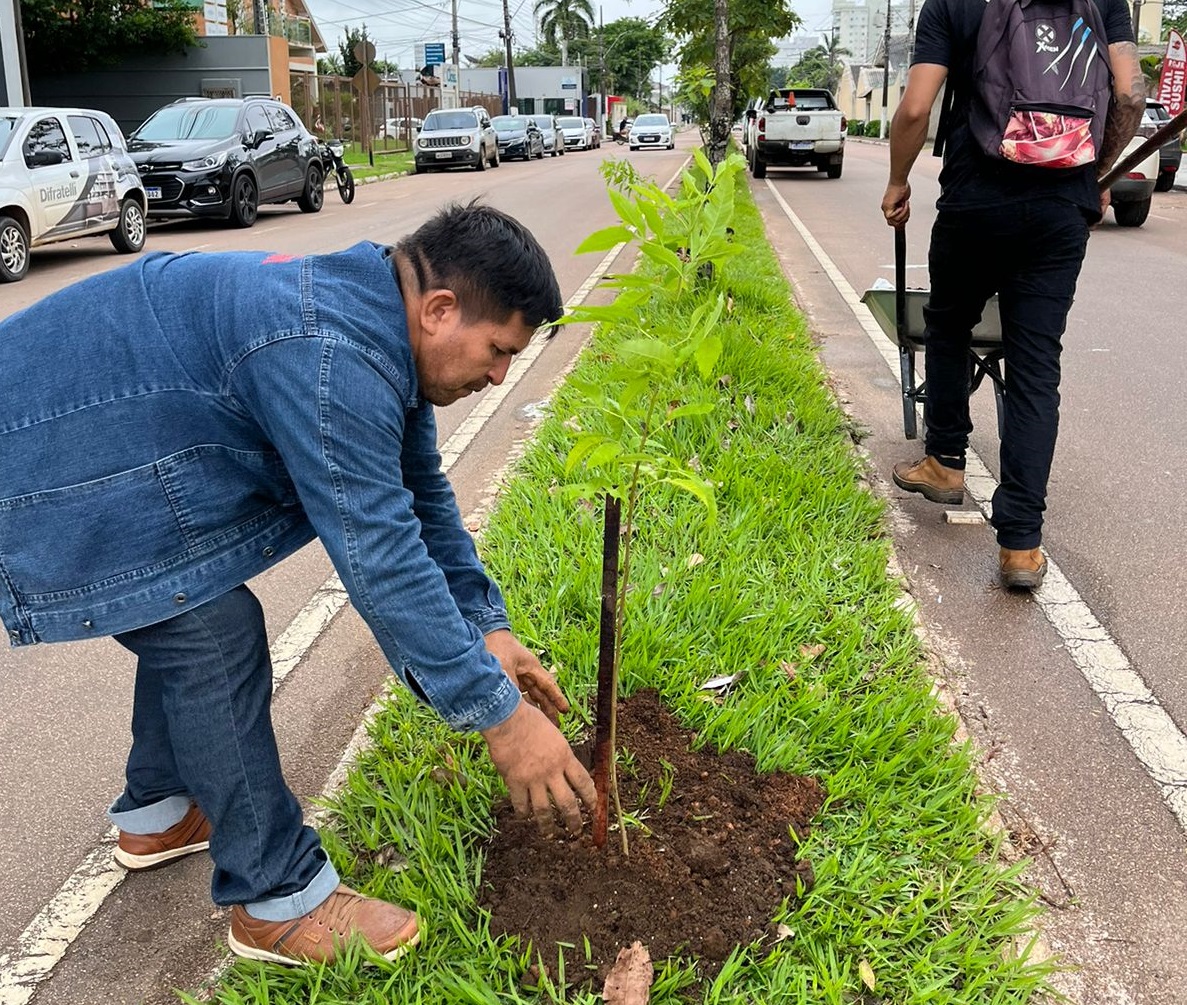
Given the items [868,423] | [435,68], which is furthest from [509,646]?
[435,68]

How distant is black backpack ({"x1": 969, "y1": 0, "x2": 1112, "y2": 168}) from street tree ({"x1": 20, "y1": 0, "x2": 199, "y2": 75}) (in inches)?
1096

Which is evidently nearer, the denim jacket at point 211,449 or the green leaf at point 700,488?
the denim jacket at point 211,449

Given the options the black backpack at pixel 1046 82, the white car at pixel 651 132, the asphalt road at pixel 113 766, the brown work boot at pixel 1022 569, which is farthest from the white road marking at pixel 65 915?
the white car at pixel 651 132

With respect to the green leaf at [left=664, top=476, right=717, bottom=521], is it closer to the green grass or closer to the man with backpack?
the green grass

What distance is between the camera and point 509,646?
2.34 metres

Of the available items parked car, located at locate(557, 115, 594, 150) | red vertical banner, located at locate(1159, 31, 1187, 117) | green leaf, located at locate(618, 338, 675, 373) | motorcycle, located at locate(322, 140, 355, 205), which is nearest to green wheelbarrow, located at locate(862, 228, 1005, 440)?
green leaf, located at locate(618, 338, 675, 373)

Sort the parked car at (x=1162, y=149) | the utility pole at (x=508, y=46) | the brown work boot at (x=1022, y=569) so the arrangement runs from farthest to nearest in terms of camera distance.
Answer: the utility pole at (x=508, y=46), the parked car at (x=1162, y=149), the brown work boot at (x=1022, y=569)

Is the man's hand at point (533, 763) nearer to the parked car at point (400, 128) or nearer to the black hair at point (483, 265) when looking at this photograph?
the black hair at point (483, 265)

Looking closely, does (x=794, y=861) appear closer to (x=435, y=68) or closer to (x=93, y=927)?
(x=93, y=927)

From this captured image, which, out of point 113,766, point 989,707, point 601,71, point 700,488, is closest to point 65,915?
point 113,766

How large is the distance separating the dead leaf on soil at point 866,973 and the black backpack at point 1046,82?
266 centimetres

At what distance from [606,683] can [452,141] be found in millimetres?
29101

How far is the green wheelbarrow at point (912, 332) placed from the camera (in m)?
4.62

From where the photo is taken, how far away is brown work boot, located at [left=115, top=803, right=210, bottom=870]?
2520 millimetres
